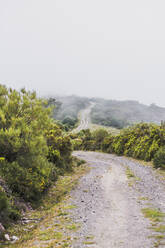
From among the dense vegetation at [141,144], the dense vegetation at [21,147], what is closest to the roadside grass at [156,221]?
the dense vegetation at [21,147]

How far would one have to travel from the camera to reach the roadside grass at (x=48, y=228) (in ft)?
21.5

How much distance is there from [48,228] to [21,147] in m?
5.37

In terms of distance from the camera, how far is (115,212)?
9.20m

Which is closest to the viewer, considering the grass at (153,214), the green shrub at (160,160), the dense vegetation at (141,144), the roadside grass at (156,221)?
the roadside grass at (156,221)

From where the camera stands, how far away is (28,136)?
12.0 metres

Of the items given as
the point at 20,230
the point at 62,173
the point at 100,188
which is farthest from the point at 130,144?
the point at 20,230

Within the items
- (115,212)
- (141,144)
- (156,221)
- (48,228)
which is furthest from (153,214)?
(141,144)

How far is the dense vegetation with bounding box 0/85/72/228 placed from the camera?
10.2m

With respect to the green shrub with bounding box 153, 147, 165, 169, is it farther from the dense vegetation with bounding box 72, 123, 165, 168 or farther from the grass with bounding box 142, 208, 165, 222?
the grass with bounding box 142, 208, 165, 222

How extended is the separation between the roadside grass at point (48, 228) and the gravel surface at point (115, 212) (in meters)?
0.40

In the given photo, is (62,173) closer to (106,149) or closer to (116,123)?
(106,149)

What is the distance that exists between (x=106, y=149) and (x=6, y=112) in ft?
123

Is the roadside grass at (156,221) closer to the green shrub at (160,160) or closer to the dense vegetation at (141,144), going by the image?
the dense vegetation at (141,144)

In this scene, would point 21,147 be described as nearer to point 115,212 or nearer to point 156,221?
point 115,212
